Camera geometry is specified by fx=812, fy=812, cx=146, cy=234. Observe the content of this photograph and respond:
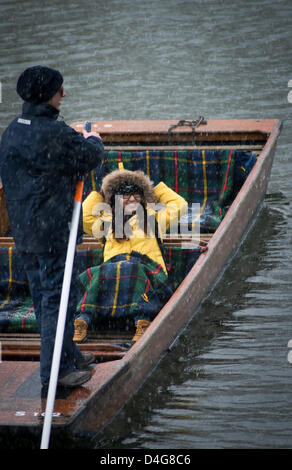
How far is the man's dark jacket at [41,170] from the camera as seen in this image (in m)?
3.25

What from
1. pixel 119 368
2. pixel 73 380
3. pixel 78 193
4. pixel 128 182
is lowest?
pixel 73 380

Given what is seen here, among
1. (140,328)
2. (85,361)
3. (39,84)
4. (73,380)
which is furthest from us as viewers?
(140,328)

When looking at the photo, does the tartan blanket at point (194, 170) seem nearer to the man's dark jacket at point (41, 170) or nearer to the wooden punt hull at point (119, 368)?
the wooden punt hull at point (119, 368)

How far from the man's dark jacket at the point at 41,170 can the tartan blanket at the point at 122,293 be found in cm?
126

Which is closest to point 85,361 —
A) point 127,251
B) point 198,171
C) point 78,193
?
point 78,193

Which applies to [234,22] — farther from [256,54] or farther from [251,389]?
[251,389]

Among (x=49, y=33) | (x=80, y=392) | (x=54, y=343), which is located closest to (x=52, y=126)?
(x=54, y=343)

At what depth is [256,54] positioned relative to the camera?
12.6m

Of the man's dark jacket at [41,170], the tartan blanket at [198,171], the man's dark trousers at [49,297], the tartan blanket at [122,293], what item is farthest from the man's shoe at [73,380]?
the tartan blanket at [198,171]

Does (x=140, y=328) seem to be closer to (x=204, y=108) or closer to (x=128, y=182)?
(x=128, y=182)

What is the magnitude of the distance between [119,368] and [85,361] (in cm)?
16

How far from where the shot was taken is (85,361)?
147 inches

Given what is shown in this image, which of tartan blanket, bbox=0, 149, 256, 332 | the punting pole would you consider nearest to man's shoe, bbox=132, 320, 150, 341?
the punting pole
